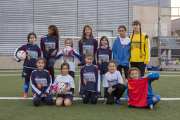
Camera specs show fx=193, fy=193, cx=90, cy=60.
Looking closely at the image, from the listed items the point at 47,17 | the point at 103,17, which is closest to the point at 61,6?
the point at 47,17

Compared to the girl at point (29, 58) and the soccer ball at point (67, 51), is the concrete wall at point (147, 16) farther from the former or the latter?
the girl at point (29, 58)

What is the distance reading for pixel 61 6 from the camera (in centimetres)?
1450

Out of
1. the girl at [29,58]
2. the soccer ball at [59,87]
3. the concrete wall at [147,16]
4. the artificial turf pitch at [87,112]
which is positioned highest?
the concrete wall at [147,16]

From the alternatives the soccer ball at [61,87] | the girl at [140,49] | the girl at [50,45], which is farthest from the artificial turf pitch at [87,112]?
the girl at [50,45]

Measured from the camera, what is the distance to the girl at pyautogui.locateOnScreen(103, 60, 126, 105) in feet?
12.7

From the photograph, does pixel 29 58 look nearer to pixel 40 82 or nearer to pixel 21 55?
pixel 21 55

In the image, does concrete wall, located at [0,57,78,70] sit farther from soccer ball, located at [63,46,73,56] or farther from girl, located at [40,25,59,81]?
soccer ball, located at [63,46,73,56]

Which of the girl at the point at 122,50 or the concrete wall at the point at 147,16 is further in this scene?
the concrete wall at the point at 147,16

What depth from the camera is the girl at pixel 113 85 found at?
12.7 ft

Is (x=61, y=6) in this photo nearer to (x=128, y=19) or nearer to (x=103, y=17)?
(x=103, y=17)

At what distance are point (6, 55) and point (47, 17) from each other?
4.02 m

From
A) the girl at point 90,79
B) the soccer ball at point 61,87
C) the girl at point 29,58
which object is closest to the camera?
the soccer ball at point 61,87

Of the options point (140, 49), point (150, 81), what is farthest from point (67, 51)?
point (150, 81)

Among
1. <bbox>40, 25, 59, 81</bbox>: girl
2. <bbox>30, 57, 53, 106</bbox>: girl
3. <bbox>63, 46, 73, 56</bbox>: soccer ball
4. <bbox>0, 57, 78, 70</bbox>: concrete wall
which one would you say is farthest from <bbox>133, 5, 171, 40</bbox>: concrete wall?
<bbox>30, 57, 53, 106</bbox>: girl
